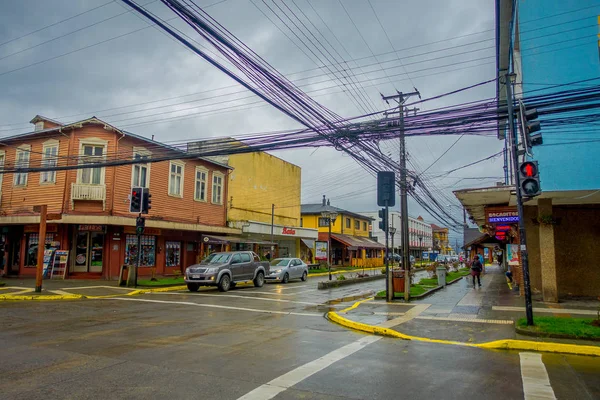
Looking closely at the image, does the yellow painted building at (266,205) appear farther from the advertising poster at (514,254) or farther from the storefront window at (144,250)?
the advertising poster at (514,254)

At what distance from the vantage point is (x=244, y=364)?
6.43m

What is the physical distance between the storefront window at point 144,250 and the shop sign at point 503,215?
Answer: 713 inches

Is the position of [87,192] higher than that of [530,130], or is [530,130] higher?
[87,192]

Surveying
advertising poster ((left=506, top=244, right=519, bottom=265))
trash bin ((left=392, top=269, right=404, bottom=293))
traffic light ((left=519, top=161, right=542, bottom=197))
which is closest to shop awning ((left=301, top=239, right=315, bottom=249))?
advertising poster ((left=506, top=244, right=519, bottom=265))

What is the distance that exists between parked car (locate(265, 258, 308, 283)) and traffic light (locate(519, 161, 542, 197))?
1649cm

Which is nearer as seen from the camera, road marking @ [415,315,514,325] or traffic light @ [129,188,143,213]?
road marking @ [415,315,514,325]

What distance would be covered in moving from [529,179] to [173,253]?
22491 mm

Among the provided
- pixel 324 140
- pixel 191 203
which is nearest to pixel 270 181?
pixel 191 203

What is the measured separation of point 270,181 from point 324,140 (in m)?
25.4

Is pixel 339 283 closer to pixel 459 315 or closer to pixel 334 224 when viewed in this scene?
pixel 459 315

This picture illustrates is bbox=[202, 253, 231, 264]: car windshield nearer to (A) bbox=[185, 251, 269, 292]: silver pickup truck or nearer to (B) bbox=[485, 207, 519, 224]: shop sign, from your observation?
(A) bbox=[185, 251, 269, 292]: silver pickup truck

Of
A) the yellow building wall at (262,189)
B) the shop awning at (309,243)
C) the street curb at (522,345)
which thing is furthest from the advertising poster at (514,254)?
the shop awning at (309,243)

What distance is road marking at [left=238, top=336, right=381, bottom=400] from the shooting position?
5047mm

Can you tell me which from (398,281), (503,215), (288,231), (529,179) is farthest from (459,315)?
(288,231)
